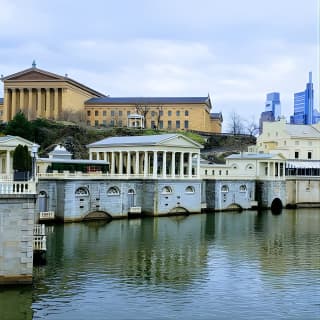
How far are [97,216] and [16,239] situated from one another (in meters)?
35.9

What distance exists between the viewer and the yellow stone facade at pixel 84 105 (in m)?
129

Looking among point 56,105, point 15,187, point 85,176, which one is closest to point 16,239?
point 15,187

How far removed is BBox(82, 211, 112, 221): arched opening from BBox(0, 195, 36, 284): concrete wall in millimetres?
33518

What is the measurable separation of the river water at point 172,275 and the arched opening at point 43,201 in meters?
4.23

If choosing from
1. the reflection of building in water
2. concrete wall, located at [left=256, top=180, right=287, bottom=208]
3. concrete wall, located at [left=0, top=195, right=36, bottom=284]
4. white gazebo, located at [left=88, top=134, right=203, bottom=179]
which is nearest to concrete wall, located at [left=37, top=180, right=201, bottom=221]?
white gazebo, located at [left=88, top=134, right=203, bottom=179]

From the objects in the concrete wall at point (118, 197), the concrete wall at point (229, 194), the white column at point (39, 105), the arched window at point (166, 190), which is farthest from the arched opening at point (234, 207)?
the white column at point (39, 105)

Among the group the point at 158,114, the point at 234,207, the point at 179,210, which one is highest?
the point at 158,114

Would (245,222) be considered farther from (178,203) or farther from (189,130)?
(189,130)

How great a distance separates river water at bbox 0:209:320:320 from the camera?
2573 centimetres

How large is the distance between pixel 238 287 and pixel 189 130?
105m

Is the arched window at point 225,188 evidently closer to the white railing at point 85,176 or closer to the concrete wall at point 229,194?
the concrete wall at point 229,194

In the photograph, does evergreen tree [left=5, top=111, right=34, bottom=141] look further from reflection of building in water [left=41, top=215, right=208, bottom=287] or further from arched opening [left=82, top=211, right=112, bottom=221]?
reflection of building in water [left=41, top=215, right=208, bottom=287]

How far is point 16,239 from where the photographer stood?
26453 mm

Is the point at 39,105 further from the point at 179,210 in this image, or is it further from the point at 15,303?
the point at 15,303
